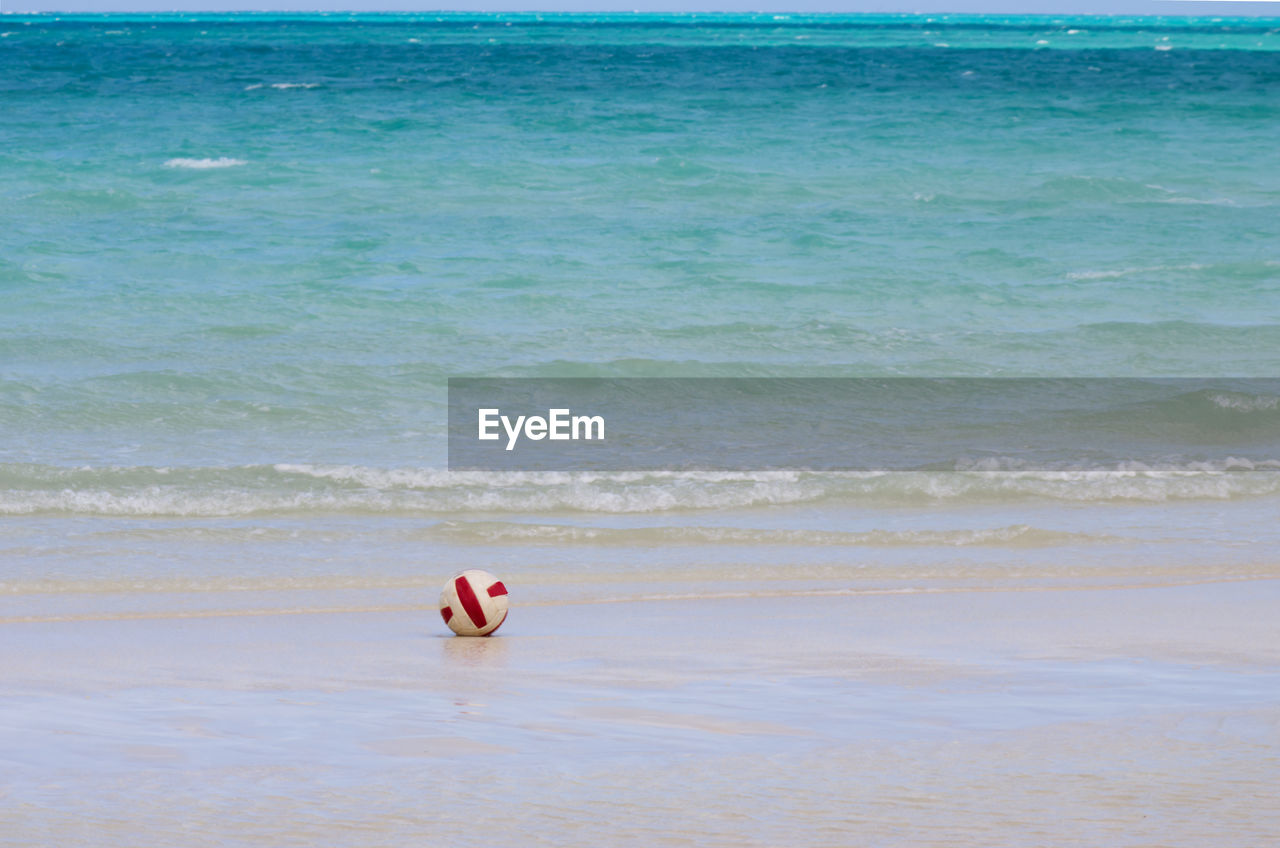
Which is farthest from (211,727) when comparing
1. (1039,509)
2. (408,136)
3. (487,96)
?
(487,96)

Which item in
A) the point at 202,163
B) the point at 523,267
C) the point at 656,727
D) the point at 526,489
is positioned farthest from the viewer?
the point at 202,163

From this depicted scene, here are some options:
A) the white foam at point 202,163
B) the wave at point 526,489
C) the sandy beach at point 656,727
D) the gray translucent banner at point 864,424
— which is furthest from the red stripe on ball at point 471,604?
the white foam at point 202,163

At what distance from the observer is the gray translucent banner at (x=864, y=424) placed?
1243 centimetres

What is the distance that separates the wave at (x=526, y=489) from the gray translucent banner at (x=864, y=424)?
1.90 feet

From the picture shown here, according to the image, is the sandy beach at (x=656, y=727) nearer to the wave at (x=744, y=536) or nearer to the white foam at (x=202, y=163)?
the wave at (x=744, y=536)

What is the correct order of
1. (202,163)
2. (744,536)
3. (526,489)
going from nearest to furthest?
1. (744,536)
2. (526,489)
3. (202,163)

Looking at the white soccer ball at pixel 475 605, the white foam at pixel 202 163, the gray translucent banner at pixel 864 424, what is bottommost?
the white foam at pixel 202 163

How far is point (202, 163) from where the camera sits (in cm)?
2867

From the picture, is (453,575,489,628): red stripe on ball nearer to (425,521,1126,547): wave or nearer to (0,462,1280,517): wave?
(425,521,1126,547): wave

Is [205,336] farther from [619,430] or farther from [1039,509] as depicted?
[1039,509]

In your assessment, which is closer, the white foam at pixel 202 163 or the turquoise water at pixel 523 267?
the turquoise water at pixel 523 267

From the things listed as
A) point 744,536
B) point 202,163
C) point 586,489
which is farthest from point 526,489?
point 202,163

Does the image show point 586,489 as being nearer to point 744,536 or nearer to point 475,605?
point 744,536

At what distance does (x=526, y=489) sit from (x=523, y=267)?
951 cm
